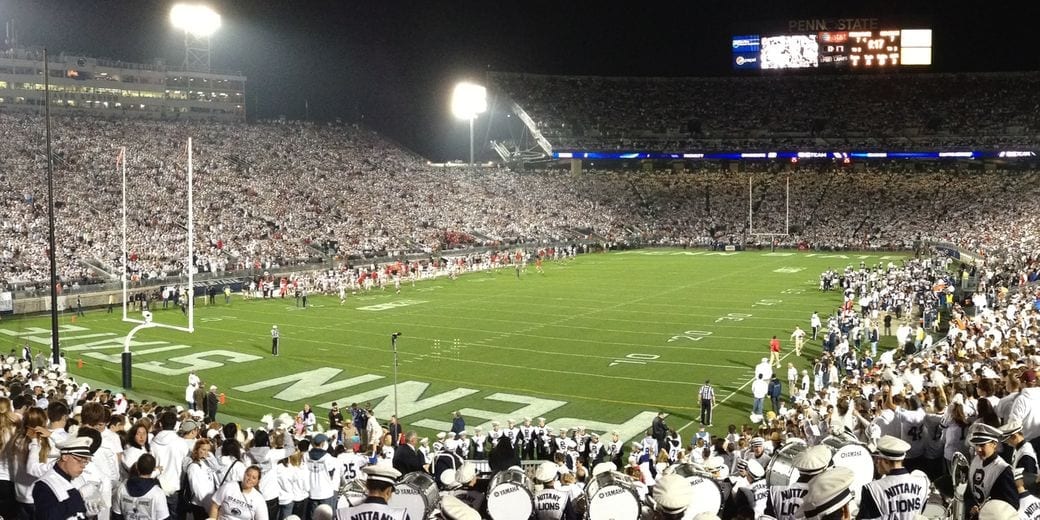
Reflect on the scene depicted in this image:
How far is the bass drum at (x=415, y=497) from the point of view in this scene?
15.3ft

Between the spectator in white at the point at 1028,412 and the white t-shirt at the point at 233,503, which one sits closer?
the white t-shirt at the point at 233,503

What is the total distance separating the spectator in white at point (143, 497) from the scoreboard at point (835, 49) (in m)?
65.3

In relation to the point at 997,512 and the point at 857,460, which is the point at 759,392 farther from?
the point at 997,512

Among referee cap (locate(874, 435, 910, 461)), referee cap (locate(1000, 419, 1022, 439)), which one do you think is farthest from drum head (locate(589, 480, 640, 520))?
referee cap (locate(1000, 419, 1022, 439))

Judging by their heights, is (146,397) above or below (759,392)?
below

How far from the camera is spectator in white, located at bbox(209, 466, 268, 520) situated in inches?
211

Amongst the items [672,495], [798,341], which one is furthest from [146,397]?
[672,495]

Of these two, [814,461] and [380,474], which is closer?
[814,461]

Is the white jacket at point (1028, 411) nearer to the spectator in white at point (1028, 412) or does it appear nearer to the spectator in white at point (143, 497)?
the spectator in white at point (1028, 412)

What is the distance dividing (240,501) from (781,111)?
229ft

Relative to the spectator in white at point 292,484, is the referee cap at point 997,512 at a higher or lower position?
higher

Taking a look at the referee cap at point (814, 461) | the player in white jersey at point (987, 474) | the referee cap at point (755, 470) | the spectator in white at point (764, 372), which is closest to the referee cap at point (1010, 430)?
the player in white jersey at point (987, 474)

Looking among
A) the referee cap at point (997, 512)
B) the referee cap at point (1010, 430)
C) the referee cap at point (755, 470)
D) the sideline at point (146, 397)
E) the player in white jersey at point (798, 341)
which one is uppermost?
the referee cap at point (997, 512)

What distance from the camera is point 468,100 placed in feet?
226
